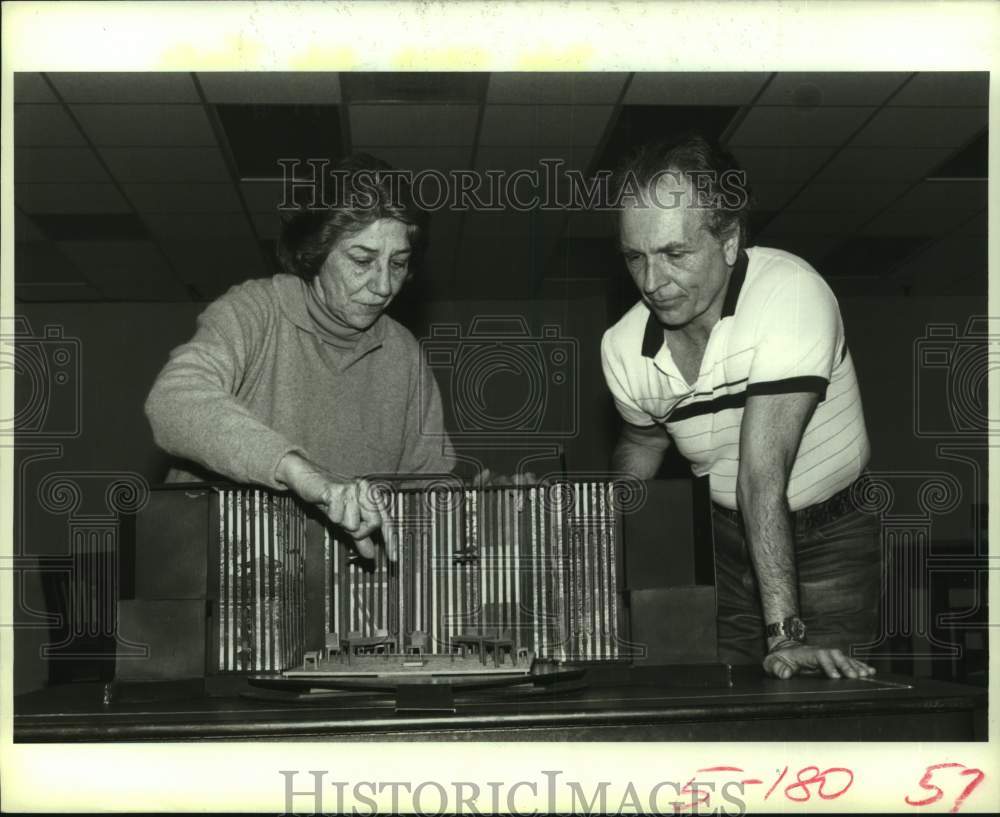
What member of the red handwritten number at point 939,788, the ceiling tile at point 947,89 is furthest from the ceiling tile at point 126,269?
the red handwritten number at point 939,788

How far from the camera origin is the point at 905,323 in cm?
328

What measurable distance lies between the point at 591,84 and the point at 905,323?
1031 mm

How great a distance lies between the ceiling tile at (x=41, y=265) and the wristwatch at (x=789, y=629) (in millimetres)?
1687

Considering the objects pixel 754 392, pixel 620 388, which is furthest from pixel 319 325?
pixel 754 392

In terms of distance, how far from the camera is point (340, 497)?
210cm

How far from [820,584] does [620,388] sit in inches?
25.0

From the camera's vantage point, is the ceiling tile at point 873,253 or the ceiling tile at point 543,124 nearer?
the ceiling tile at point 543,124

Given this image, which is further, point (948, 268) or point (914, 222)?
point (914, 222)

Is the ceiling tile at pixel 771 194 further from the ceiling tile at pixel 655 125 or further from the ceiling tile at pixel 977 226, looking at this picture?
the ceiling tile at pixel 977 226

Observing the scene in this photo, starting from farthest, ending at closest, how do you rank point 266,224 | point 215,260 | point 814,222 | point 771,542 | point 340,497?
point 215,260, point 814,222, point 266,224, point 771,542, point 340,497

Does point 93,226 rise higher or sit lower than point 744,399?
higher

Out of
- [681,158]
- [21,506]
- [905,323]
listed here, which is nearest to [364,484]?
[21,506]

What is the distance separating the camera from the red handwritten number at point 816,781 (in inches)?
85.3

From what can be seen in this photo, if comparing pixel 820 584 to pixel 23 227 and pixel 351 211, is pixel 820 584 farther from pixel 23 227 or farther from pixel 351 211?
pixel 23 227
